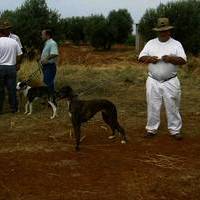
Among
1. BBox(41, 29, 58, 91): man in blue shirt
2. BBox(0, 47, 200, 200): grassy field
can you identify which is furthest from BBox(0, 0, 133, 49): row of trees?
BBox(0, 47, 200, 200): grassy field

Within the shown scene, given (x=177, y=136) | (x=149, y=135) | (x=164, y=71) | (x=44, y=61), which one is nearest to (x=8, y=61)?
(x=44, y=61)

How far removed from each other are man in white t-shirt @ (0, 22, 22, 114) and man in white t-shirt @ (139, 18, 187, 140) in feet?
11.6

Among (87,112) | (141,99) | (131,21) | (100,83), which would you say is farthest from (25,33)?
(131,21)

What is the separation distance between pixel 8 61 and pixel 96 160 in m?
4.65

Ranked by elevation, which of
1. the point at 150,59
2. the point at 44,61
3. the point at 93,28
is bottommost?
the point at 93,28

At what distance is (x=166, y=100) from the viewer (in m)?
9.73

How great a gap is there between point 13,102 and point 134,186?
6066 mm

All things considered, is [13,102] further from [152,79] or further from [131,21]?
[131,21]

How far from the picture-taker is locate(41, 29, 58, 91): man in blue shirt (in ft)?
42.6

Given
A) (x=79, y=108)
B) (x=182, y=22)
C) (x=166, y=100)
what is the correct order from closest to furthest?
(x=79, y=108)
(x=166, y=100)
(x=182, y=22)

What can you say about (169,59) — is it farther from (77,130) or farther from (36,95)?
(36,95)

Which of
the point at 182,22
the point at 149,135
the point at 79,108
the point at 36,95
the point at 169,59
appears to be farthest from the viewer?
the point at 182,22

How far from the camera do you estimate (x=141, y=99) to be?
48.2ft

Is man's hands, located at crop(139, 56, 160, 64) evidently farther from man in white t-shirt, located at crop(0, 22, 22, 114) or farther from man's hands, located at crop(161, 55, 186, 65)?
man in white t-shirt, located at crop(0, 22, 22, 114)
